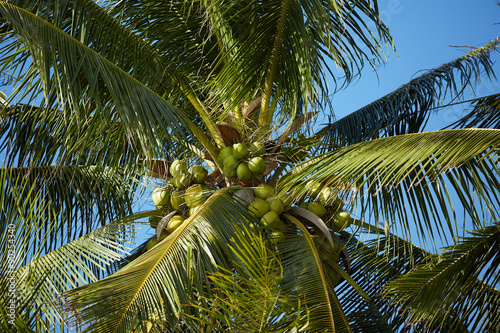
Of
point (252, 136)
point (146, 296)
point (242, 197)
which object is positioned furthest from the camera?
point (252, 136)

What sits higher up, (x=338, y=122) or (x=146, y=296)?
(x=338, y=122)

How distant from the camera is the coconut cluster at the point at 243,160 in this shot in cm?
355

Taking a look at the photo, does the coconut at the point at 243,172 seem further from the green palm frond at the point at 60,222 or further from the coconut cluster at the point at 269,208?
the green palm frond at the point at 60,222

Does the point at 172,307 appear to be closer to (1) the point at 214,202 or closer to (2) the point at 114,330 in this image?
(2) the point at 114,330

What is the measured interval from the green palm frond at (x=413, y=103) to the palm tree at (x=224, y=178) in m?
1.19

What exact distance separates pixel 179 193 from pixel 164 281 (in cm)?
121

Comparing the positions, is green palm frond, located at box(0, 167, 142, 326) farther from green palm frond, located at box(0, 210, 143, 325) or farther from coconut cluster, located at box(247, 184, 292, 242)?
coconut cluster, located at box(247, 184, 292, 242)

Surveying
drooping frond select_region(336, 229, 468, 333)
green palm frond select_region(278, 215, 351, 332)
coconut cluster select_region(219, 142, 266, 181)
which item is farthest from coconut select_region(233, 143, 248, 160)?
drooping frond select_region(336, 229, 468, 333)

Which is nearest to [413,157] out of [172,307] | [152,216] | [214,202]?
[214,202]

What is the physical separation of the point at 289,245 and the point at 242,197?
423mm

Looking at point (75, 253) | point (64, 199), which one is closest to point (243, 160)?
point (75, 253)

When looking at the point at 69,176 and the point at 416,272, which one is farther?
the point at 69,176

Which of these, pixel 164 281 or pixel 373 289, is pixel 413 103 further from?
pixel 164 281

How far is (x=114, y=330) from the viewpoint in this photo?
208 centimetres
